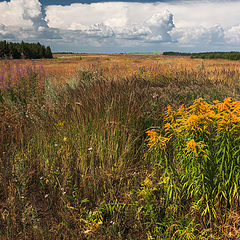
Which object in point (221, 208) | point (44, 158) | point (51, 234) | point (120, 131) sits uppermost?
point (120, 131)

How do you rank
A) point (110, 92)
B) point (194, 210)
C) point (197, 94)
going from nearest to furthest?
point (194, 210) < point (110, 92) < point (197, 94)

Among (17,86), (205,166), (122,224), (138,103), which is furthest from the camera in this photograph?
(17,86)

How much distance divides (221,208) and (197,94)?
12.2 ft

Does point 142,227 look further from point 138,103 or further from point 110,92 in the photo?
point 110,92

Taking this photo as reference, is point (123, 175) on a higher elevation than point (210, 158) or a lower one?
lower

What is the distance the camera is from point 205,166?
1.99m

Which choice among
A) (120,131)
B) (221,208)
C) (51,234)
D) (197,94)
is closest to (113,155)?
(120,131)

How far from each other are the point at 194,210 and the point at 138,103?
2205mm

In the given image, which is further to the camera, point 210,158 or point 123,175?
point 123,175

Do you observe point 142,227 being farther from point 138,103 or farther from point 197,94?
point 197,94

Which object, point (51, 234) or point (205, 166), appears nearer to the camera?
point (205, 166)

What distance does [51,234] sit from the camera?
223 centimetres

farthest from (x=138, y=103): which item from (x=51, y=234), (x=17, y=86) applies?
(x=17, y=86)

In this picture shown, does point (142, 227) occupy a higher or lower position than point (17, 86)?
lower
